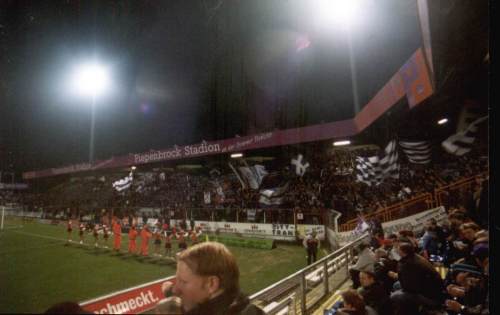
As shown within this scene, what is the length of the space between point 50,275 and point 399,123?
14.0m

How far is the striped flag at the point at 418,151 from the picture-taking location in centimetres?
1236

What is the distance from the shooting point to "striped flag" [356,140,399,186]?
40.8ft

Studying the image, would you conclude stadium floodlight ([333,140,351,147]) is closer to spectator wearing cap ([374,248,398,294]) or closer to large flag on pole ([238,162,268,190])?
large flag on pole ([238,162,268,190])

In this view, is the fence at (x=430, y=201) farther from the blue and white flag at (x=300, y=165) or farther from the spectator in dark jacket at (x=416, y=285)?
the spectator in dark jacket at (x=416, y=285)

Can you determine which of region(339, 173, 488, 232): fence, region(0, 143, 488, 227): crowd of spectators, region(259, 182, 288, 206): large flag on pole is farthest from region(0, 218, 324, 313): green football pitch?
region(339, 173, 488, 232): fence

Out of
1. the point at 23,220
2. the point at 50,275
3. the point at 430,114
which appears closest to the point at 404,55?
the point at 430,114

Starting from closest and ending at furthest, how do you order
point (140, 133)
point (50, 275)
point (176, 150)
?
point (50, 275) < point (176, 150) < point (140, 133)

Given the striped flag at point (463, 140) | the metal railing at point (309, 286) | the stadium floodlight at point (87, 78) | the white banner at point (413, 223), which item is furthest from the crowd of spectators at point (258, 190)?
the stadium floodlight at point (87, 78)

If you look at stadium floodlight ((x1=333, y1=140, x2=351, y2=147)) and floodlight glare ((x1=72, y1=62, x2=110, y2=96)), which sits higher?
stadium floodlight ((x1=333, y1=140, x2=351, y2=147))

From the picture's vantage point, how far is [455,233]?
640 centimetres

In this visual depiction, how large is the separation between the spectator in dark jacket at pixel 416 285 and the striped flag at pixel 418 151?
33.3 feet

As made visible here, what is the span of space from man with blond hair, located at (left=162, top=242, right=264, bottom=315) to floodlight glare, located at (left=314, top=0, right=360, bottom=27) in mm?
5942

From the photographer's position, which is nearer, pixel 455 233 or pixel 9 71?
pixel 9 71

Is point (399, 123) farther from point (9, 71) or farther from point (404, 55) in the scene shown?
point (9, 71)
